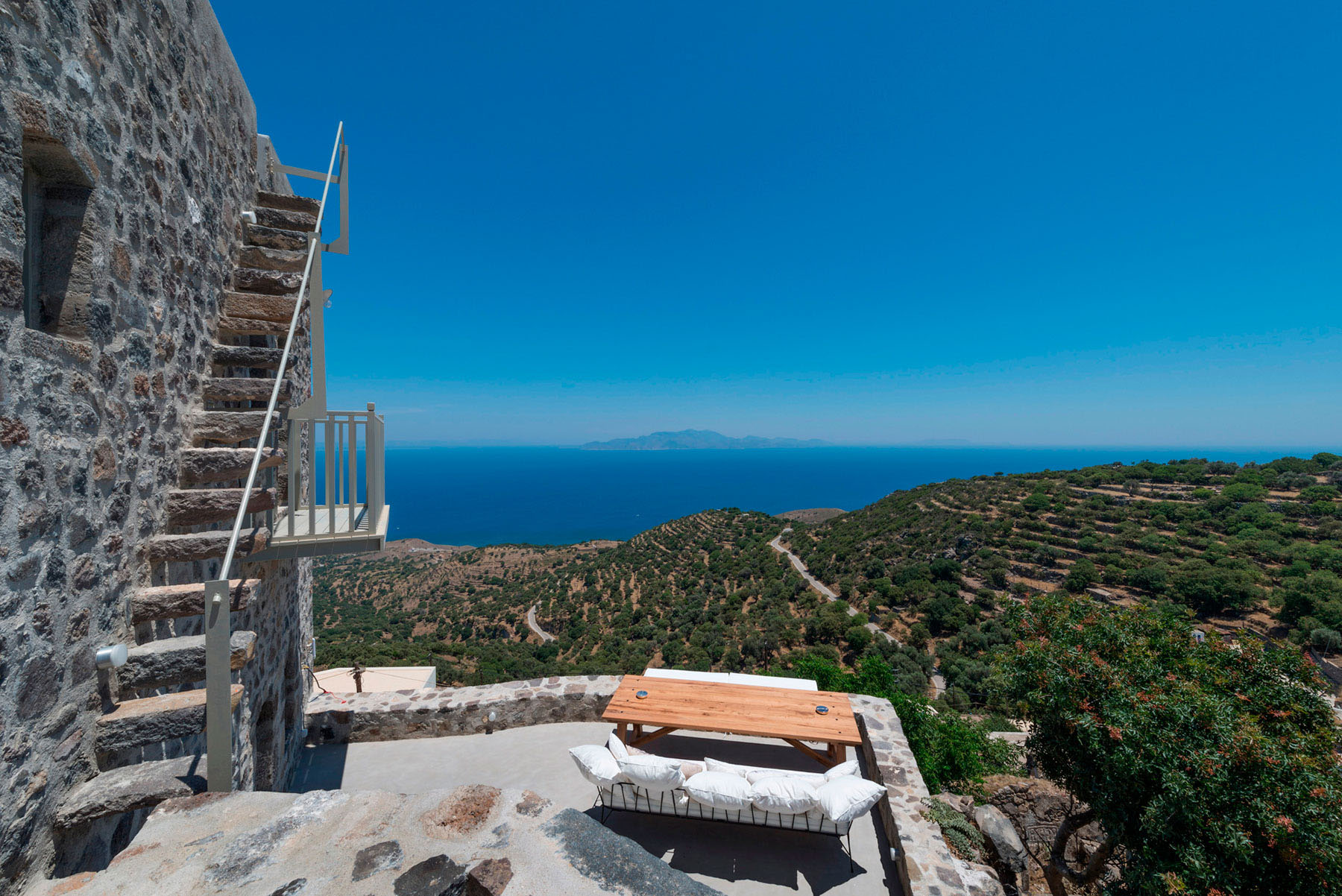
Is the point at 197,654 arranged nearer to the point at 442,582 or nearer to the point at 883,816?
the point at 883,816

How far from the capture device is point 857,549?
24.3m

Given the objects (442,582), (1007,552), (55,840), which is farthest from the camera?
(442,582)

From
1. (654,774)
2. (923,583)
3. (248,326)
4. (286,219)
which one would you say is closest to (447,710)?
(654,774)

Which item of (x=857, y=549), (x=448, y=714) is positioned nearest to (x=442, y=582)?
(x=857, y=549)

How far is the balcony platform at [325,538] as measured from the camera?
3.41 metres

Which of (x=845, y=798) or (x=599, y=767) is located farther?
(x=599, y=767)

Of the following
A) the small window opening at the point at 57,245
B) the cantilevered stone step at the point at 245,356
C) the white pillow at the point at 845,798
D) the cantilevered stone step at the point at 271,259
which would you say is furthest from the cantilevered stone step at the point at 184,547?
the white pillow at the point at 845,798

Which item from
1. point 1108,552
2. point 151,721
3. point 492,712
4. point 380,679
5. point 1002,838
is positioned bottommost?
point 380,679

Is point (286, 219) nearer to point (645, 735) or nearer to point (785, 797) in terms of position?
point (645, 735)

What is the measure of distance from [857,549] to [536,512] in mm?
113300

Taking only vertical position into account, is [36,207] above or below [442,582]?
above

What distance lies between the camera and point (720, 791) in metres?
3.71

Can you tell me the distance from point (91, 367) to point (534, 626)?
25764 mm

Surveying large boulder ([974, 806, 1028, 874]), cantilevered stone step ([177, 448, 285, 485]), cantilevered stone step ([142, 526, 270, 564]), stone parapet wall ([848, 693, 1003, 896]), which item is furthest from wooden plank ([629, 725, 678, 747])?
cantilevered stone step ([177, 448, 285, 485])
